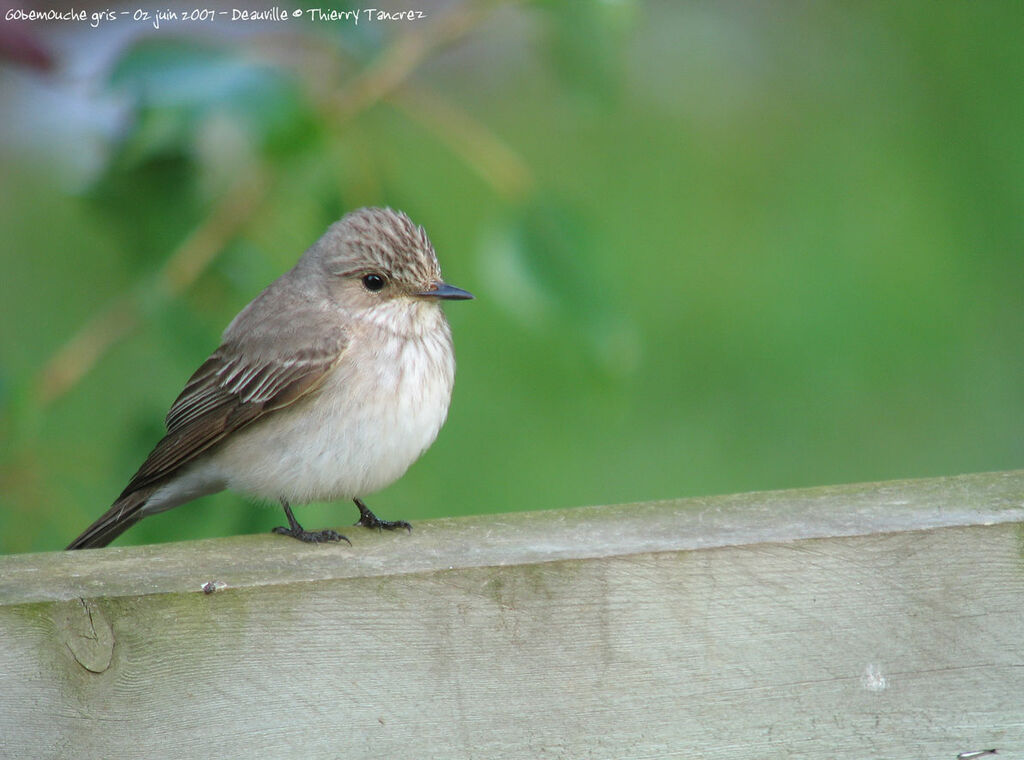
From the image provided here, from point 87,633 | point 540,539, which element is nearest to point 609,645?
point 540,539

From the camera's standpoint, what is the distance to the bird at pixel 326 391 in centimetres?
364

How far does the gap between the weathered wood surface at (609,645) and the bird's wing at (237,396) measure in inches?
53.1

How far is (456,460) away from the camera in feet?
20.0

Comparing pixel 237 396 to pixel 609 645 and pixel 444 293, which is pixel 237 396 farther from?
pixel 609 645

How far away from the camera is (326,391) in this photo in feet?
12.1

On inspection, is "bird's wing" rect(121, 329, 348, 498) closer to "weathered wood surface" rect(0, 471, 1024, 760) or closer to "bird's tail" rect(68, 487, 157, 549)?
"bird's tail" rect(68, 487, 157, 549)

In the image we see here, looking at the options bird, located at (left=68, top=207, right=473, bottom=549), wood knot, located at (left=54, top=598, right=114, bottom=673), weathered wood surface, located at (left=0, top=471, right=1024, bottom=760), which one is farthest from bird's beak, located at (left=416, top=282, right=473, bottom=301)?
wood knot, located at (left=54, top=598, right=114, bottom=673)

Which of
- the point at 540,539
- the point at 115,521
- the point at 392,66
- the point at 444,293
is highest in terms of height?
the point at 392,66

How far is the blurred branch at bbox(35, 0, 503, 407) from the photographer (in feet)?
11.5

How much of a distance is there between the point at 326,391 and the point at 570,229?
79 centimetres

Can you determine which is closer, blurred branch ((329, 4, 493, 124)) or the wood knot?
the wood knot

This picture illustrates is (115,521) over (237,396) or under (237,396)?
under

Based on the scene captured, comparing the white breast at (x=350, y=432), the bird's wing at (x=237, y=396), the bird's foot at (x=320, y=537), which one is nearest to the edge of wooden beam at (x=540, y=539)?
the bird's foot at (x=320, y=537)

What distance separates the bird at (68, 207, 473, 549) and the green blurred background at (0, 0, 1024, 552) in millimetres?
102
